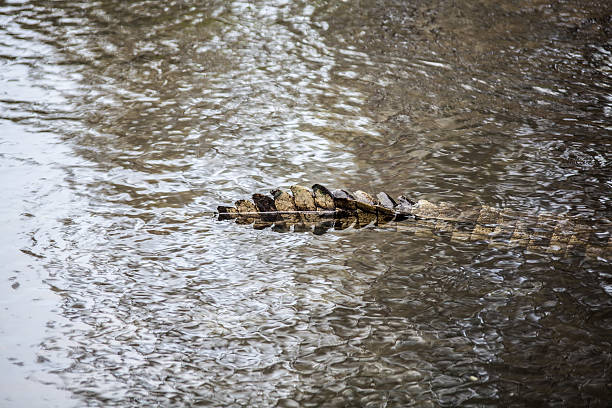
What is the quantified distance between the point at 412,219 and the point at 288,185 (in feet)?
2.59

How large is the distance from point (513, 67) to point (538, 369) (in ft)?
12.2

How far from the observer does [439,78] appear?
17.3 feet

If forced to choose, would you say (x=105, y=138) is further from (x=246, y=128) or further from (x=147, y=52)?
(x=147, y=52)

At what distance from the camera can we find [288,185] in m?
3.71

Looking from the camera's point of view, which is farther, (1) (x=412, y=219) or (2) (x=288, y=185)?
(2) (x=288, y=185)

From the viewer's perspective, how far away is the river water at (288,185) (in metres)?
2.31

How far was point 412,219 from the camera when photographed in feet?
10.8

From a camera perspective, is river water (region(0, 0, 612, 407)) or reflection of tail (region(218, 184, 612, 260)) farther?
reflection of tail (region(218, 184, 612, 260))

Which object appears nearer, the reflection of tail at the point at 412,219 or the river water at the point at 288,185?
the river water at the point at 288,185

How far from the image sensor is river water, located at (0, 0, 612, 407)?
231 centimetres

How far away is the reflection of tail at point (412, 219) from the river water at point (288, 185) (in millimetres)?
113

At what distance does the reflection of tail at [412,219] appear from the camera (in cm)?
311

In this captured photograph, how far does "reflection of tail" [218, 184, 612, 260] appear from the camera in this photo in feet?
10.2

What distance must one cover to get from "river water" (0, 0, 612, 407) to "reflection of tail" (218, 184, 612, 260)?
11 centimetres
